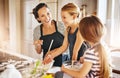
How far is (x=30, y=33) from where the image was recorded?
1.47 m

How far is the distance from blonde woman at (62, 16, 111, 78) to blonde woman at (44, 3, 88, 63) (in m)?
0.07

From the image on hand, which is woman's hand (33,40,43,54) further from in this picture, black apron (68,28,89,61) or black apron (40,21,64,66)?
black apron (68,28,89,61)

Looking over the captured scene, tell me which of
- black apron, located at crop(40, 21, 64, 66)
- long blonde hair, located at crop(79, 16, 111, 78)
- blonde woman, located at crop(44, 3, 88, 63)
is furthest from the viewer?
black apron, located at crop(40, 21, 64, 66)

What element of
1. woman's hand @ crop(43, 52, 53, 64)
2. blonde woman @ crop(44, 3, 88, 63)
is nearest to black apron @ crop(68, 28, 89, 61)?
blonde woman @ crop(44, 3, 88, 63)

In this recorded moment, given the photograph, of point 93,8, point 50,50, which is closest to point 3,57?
point 50,50

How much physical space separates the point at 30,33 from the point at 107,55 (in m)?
0.72

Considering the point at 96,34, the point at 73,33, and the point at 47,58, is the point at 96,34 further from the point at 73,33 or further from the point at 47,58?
the point at 47,58

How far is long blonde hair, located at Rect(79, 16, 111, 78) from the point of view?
34.2 inches

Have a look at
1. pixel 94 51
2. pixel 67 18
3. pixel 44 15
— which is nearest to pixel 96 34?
pixel 94 51

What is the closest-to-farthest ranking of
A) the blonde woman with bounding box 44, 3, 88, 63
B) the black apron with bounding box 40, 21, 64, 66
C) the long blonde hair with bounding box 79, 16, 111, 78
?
the long blonde hair with bounding box 79, 16, 111, 78, the blonde woman with bounding box 44, 3, 88, 63, the black apron with bounding box 40, 21, 64, 66

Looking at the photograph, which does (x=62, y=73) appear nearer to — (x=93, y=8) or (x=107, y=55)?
(x=107, y=55)

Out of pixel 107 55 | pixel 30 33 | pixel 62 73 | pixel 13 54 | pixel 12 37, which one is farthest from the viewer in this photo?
pixel 12 37

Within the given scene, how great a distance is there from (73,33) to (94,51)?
0.52ft

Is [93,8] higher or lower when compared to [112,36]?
higher
